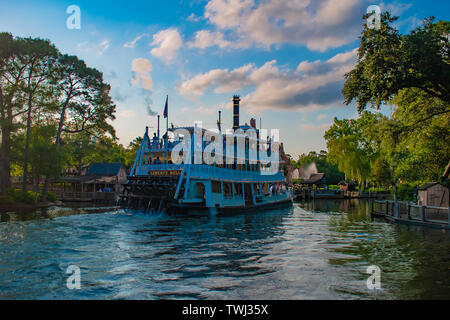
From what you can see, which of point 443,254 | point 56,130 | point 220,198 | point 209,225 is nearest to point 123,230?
point 209,225

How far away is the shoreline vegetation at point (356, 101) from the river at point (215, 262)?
7.82 m

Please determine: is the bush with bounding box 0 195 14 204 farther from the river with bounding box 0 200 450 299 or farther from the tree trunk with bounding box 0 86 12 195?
the river with bounding box 0 200 450 299

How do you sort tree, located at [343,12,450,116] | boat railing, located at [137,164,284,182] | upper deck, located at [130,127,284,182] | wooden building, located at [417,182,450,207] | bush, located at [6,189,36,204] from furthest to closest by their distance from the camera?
1. bush, located at [6,189,36,204]
2. upper deck, located at [130,127,284,182]
3. boat railing, located at [137,164,284,182]
4. wooden building, located at [417,182,450,207]
5. tree, located at [343,12,450,116]

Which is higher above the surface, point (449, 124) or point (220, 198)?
point (449, 124)

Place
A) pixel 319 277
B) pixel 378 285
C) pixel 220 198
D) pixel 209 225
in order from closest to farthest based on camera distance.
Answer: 1. pixel 378 285
2. pixel 319 277
3. pixel 209 225
4. pixel 220 198

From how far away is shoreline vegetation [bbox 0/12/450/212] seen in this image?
16.6 metres

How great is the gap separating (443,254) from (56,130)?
37833mm

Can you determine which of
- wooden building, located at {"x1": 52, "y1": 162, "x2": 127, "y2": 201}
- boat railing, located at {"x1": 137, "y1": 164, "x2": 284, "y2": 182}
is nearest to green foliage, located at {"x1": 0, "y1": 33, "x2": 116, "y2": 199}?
wooden building, located at {"x1": 52, "y1": 162, "x2": 127, "y2": 201}

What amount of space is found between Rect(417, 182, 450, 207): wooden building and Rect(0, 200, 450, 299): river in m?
3.00

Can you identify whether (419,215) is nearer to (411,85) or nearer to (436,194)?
(436,194)

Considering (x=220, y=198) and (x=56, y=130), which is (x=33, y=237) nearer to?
(x=220, y=198)

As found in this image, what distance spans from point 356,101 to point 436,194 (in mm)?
7664

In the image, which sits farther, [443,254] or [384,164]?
[384,164]
